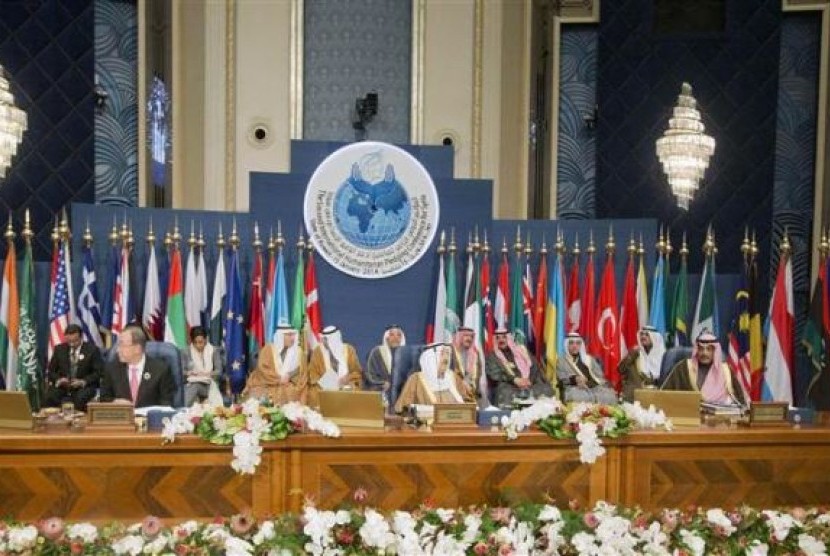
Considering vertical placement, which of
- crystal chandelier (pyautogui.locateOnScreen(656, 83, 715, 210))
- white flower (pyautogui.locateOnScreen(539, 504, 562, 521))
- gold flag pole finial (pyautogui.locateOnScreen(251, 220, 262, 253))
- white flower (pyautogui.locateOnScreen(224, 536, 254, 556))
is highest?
crystal chandelier (pyautogui.locateOnScreen(656, 83, 715, 210))

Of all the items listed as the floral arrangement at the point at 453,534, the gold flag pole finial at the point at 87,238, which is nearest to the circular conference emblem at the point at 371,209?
the gold flag pole finial at the point at 87,238

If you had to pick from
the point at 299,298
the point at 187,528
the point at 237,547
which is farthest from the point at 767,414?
the point at 299,298

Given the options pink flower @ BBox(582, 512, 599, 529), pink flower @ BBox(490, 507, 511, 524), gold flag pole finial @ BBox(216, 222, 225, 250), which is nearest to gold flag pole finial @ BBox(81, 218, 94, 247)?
gold flag pole finial @ BBox(216, 222, 225, 250)

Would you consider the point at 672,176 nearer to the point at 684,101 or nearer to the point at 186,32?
the point at 684,101

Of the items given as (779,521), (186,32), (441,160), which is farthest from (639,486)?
(186,32)

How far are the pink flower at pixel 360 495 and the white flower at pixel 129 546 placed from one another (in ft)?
2.82

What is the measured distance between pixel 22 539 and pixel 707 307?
592cm

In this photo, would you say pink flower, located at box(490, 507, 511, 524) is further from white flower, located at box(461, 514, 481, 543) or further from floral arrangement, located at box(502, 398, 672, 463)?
floral arrangement, located at box(502, 398, 672, 463)

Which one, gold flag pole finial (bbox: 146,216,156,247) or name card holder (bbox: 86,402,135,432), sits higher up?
gold flag pole finial (bbox: 146,216,156,247)

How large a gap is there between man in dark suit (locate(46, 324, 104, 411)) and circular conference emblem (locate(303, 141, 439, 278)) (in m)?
2.19

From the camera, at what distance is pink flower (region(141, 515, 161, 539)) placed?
3.11 meters

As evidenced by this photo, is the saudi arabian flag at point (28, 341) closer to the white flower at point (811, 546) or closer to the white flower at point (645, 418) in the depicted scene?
the white flower at point (645, 418)

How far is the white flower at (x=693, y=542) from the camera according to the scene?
330 cm

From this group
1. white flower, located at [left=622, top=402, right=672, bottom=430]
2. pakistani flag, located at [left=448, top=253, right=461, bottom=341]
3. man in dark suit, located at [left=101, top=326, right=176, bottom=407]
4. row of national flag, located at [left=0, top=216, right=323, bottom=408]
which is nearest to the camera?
white flower, located at [left=622, top=402, right=672, bottom=430]
